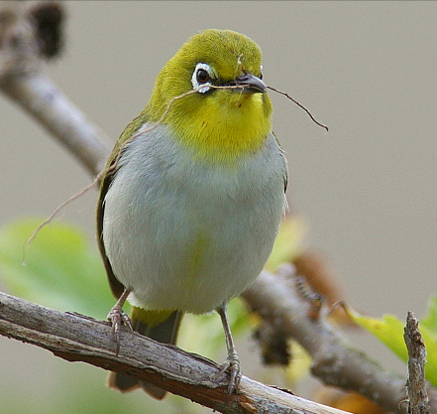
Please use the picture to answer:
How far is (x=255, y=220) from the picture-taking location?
11.9 feet

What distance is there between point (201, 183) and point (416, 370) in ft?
4.35

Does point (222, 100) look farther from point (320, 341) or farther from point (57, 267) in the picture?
point (57, 267)

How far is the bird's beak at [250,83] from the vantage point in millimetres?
3303

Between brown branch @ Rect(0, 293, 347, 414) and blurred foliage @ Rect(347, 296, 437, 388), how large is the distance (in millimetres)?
453

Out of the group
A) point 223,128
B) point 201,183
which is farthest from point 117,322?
point 223,128

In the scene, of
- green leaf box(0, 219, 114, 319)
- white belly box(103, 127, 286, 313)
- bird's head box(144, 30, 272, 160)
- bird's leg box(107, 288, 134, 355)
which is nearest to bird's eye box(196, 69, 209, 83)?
bird's head box(144, 30, 272, 160)

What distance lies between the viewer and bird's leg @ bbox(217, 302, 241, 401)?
10.8 feet

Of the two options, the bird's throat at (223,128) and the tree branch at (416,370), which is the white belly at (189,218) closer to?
the bird's throat at (223,128)

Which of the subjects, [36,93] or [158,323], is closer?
[158,323]

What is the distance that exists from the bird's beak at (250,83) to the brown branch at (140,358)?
125 centimetres

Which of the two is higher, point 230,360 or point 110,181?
point 110,181

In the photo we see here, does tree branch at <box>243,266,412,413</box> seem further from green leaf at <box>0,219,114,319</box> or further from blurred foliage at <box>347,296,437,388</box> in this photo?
green leaf at <box>0,219,114,319</box>

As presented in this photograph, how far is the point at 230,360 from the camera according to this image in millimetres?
3691

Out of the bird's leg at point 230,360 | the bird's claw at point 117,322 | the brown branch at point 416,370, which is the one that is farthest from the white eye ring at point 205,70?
the brown branch at point 416,370
